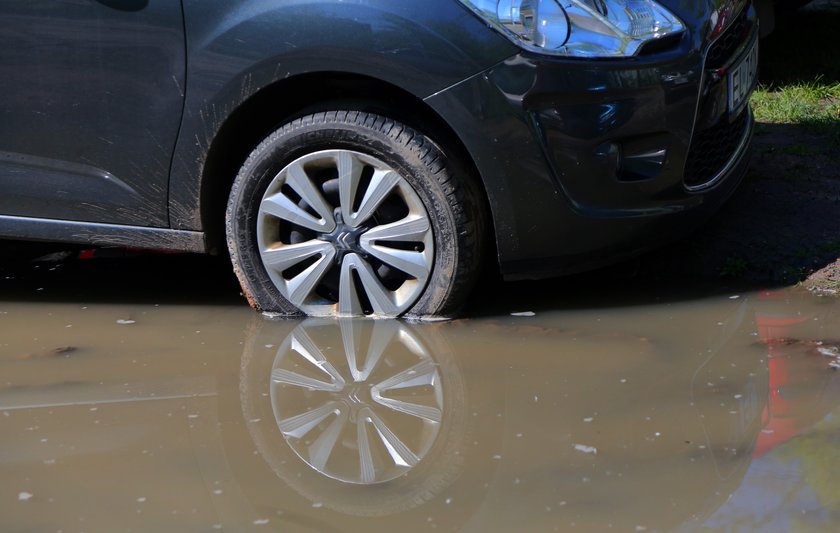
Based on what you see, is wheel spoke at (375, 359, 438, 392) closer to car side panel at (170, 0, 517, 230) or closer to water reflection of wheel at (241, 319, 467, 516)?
water reflection of wheel at (241, 319, 467, 516)

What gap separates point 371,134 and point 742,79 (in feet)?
4.40

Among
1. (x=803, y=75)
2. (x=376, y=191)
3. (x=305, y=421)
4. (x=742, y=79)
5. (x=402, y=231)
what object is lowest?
(x=305, y=421)

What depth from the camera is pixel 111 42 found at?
3543mm

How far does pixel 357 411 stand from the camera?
10.3ft

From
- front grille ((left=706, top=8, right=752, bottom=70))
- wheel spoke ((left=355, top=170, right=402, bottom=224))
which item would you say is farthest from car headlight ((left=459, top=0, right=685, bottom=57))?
wheel spoke ((left=355, top=170, right=402, bottom=224))

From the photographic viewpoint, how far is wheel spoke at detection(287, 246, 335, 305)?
12.3ft

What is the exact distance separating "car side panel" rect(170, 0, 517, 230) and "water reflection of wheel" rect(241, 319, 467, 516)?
2.61ft

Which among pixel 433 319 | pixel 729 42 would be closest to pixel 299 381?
pixel 433 319

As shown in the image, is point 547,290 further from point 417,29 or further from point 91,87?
point 91,87

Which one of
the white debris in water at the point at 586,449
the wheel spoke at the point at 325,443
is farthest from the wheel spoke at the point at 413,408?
the white debris in water at the point at 586,449

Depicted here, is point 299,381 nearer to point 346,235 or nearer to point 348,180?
point 346,235

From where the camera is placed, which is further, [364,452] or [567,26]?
[567,26]

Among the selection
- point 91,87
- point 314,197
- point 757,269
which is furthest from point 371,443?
point 757,269

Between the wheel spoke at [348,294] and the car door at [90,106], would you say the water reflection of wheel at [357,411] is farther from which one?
the car door at [90,106]
